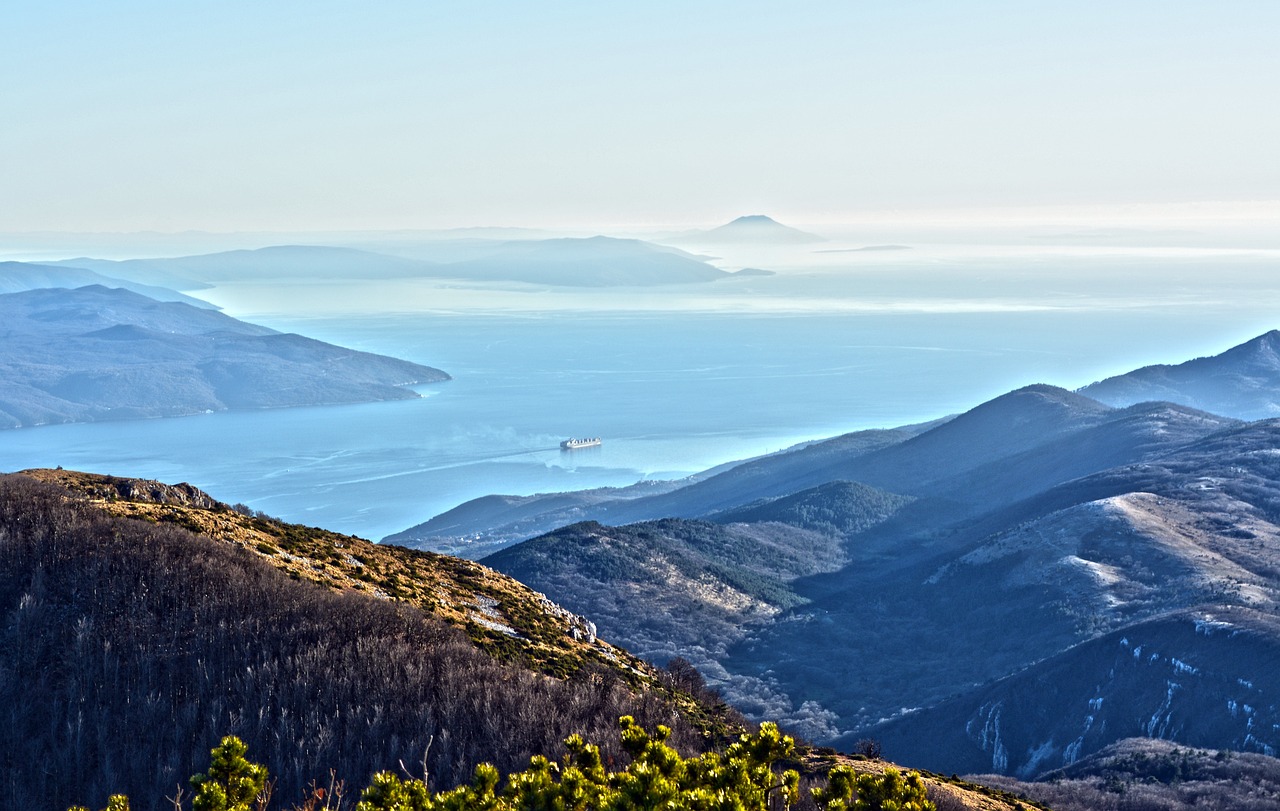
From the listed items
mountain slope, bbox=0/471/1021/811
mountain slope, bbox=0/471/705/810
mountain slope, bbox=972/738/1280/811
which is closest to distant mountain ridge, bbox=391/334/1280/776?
mountain slope, bbox=972/738/1280/811

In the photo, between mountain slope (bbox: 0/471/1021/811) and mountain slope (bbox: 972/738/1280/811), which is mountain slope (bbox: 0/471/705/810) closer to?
mountain slope (bbox: 0/471/1021/811)

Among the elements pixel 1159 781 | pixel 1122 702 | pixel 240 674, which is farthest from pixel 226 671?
pixel 1122 702

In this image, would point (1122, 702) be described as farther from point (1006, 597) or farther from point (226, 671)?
point (226, 671)

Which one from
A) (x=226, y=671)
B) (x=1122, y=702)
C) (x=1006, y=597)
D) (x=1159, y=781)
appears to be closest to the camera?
(x=226, y=671)

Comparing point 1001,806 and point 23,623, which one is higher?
point 23,623

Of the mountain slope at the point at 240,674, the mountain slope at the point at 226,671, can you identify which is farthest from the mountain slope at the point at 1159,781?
the mountain slope at the point at 226,671

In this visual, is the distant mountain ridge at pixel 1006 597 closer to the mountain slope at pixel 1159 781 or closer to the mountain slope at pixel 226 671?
the mountain slope at pixel 1159 781

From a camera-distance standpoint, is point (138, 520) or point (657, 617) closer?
point (138, 520)

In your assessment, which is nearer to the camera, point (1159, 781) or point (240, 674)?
A: point (240, 674)

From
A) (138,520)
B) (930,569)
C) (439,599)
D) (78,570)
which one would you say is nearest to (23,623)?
(78,570)

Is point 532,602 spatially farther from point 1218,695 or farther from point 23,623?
point 1218,695

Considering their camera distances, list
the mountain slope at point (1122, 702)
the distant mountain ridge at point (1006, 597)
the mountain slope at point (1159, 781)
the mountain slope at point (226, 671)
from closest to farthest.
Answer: the mountain slope at point (226, 671) < the mountain slope at point (1159, 781) < the mountain slope at point (1122, 702) < the distant mountain ridge at point (1006, 597)
